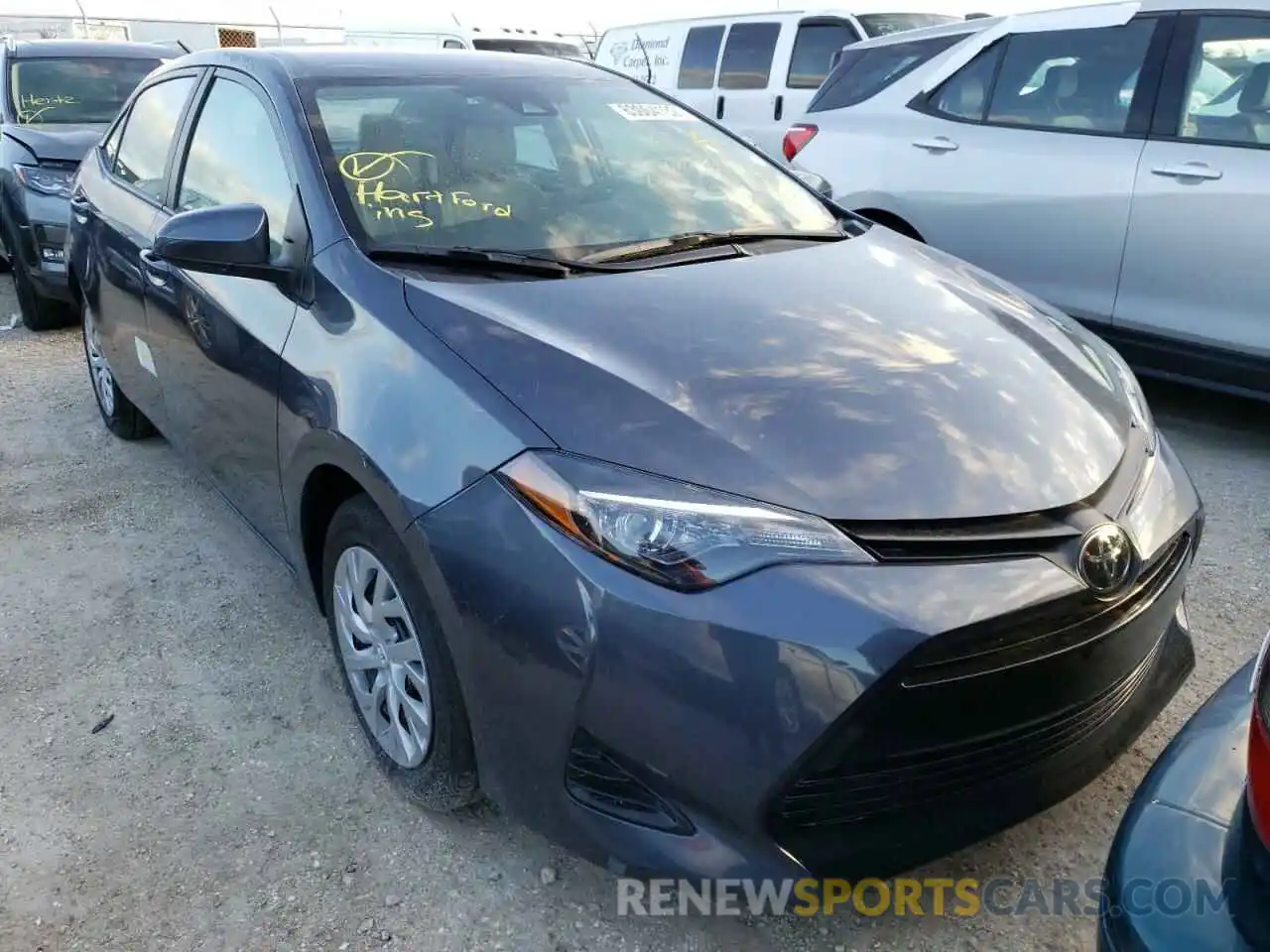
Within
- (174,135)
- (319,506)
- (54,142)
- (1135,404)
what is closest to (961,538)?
(1135,404)

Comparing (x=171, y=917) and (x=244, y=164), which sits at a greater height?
(x=244, y=164)

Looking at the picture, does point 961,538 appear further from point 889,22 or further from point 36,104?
point 889,22

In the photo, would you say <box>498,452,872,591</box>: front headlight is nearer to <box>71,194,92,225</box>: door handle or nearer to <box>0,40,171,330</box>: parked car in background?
<box>71,194,92,225</box>: door handle

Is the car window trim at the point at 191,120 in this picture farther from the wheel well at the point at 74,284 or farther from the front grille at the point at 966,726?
the front grille at the point at 966,726

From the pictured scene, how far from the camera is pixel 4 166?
20.3 feet

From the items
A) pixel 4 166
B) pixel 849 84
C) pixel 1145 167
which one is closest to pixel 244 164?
pixel 1145 167

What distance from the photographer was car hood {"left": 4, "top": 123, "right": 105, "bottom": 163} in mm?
6113

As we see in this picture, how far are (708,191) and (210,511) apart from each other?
2.17 metres

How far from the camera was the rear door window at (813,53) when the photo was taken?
987 centimetres

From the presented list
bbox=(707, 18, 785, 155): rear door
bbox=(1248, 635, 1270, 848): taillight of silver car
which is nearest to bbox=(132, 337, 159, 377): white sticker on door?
bbox=(1248, 635, 1270, 848): taillight of silver car

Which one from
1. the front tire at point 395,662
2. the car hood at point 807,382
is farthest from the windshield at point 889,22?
the front tire at point 395,662

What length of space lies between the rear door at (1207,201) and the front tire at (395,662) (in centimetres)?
343

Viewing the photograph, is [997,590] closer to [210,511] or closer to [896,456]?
[896,456]

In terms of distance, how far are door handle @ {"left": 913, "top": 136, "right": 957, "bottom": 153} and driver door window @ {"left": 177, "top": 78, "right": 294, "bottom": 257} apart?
10.8 ft
